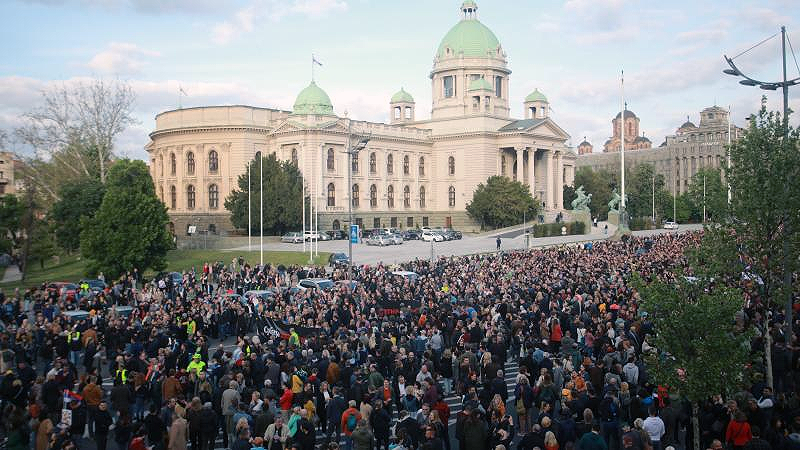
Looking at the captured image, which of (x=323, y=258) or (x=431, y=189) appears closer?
(x=323, y=258)

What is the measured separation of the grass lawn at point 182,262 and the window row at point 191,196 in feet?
68.7

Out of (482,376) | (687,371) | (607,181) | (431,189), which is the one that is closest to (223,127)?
(431,189)

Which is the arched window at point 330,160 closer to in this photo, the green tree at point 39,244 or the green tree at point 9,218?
the green tree at point 39,244

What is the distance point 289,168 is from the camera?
220 ft

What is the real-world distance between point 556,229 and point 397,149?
24648 millimetres

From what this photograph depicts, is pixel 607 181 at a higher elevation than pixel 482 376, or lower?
higher

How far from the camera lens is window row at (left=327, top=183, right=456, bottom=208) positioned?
Result: 80.1 meters

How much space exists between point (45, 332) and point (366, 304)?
10.9 metres

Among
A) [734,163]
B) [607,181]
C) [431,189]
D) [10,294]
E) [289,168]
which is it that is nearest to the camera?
Answer: [734,163]

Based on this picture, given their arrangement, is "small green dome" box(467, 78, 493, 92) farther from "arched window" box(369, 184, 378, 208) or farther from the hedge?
the hedge

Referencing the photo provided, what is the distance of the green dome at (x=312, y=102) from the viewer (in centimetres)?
8238

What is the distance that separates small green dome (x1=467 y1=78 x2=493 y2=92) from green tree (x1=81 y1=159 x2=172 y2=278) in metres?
53.9

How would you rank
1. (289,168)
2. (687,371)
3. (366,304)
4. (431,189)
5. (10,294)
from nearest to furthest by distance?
(687,371) → (366,304) → (10,294) → (289,168) → (431,189)

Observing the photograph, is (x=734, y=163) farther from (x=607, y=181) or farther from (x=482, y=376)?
(x=607, y=181)
